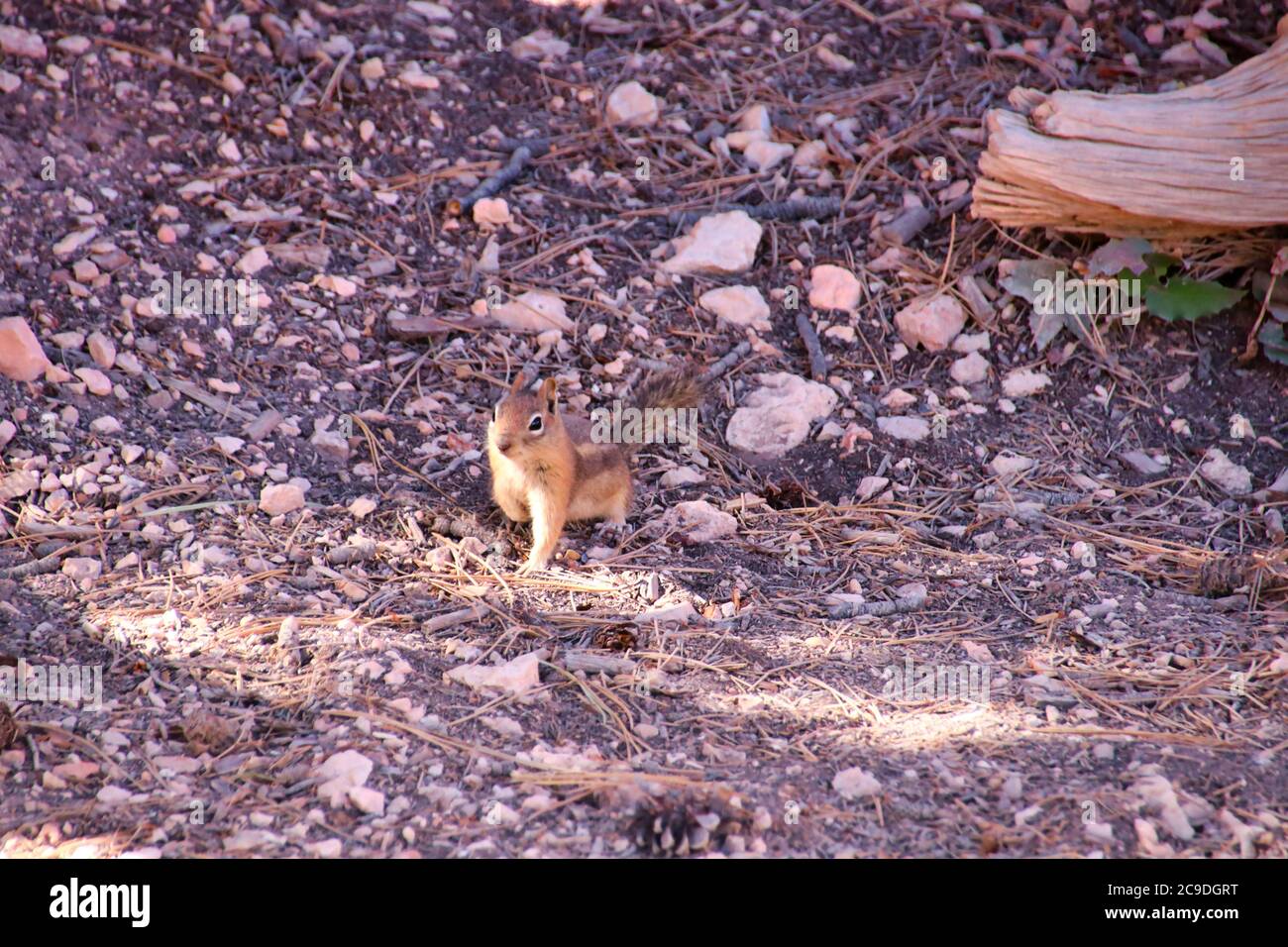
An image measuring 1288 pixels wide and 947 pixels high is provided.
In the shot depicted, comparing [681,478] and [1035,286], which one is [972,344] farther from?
[681,478]

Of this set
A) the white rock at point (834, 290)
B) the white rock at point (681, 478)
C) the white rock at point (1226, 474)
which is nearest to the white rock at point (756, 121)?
the white rock at point (834, 290)

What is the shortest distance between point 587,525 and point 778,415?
2.94ft

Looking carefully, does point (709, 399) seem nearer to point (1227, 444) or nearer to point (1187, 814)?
point (1227, 444)

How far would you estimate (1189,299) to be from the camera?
16.1 ft

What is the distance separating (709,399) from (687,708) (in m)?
1.86

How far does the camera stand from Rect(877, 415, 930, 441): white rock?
15.6ft

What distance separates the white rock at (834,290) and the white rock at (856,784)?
269 centimetres

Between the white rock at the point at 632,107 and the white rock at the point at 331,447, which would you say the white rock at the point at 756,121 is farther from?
the white rock at the point at 331,447

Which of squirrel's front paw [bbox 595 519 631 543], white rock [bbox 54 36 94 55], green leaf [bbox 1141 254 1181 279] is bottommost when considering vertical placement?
squirrel's front paw [bbox 595 519 631 543]

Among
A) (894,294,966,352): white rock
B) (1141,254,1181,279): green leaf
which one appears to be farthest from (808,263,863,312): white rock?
(1141,254,1181,279): green leaf

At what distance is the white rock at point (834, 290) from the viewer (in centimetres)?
515

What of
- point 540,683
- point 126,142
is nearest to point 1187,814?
point 540,683

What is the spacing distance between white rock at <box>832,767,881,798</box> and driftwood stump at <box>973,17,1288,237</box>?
2.89 metres

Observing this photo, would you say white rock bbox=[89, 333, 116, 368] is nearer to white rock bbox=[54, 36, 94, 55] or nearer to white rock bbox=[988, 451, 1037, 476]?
white rock bbox=[54, 36, 94, 55]
